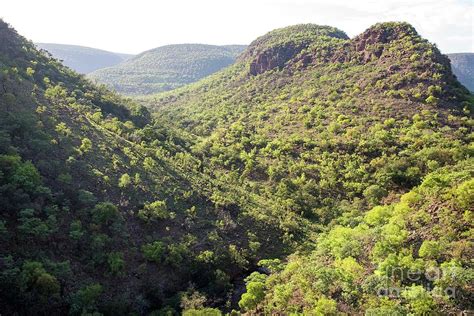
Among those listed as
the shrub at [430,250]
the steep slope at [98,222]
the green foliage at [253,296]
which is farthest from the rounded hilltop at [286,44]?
the shrub at [430,250]

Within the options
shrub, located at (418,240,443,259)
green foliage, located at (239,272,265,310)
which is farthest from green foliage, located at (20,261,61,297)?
shrub, located at (418,240,443,259)

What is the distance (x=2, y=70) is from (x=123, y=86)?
125703 mm

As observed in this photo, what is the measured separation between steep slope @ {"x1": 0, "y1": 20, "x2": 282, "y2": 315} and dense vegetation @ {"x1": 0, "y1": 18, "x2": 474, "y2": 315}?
15 centimetres

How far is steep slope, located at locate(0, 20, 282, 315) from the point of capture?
30.4 metres

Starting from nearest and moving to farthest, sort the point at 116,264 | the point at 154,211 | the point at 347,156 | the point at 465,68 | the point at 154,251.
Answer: the point at 116,264, the point at 154,251, the point at 154,211, the point at 347,156, the point at 465,68

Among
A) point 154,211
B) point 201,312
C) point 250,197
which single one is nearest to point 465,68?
point 250,197

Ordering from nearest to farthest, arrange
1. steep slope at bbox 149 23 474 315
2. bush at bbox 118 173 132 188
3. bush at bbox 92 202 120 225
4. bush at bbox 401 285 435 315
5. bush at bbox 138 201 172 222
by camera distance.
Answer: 1. bush at bbox 401 285 435 315
2. steep slope at bbox 149 23 474 315
3. bush at bbox 92 202 120 225
4. bush at bbox 138 201 172 222
5. bush at bbox 118 173 132 188

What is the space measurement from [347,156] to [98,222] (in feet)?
118

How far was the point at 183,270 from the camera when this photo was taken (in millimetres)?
35781

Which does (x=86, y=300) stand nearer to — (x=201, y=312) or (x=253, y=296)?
(x=201, y=312)

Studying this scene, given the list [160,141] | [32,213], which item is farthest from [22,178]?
[160,141]

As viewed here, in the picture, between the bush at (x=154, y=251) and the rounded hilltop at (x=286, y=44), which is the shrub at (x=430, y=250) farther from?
the rounded hilltop at (x=286, y=44)

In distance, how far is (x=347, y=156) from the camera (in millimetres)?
55312

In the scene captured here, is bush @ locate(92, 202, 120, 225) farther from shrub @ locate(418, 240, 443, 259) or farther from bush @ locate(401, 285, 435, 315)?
shrub @ locate(418, 240, 443, 259)
